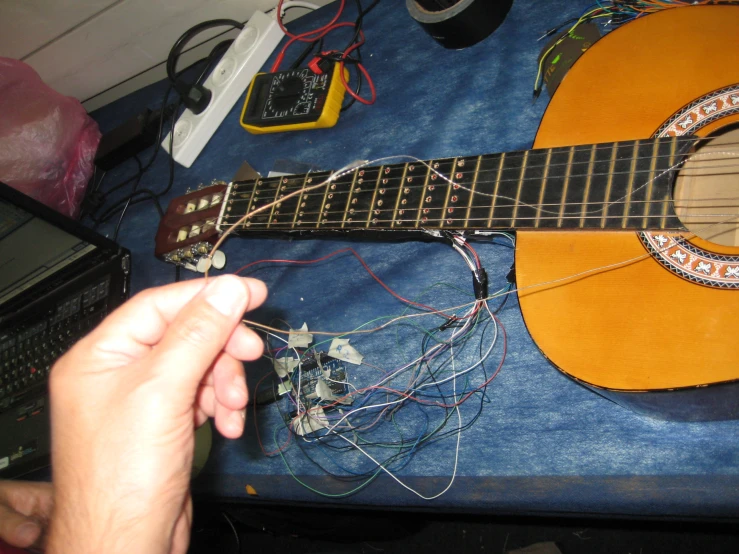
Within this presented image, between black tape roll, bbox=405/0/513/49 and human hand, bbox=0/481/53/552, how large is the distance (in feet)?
4.17

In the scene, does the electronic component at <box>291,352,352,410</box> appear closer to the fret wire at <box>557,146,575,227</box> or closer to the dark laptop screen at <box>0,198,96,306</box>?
the fret wire at <box>557,146,575,227</box>

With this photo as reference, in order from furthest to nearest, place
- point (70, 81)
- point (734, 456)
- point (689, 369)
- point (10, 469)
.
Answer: point (70, 81) → point (10, 469) → point (734, 456) → point (689, 369)

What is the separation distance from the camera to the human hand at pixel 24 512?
93 centimetres

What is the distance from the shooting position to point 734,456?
826mm

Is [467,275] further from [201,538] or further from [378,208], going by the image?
[201,538]

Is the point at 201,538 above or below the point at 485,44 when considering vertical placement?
below

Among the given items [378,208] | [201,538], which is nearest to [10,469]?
[201,538]

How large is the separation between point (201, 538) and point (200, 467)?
20.5 inches

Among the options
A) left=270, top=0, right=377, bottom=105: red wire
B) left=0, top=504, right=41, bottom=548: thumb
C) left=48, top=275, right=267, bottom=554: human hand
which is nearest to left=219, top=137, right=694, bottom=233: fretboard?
left=48, top=275, right=267, bottom=554: human hand

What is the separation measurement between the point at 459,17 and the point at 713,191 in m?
0.66

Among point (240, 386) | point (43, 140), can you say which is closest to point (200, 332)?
point (240, 386)

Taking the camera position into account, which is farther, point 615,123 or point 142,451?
point 615,123

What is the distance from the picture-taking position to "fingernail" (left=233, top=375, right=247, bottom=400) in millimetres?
704

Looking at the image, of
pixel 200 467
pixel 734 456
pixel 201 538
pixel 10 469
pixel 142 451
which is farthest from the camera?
pixel 201 538
